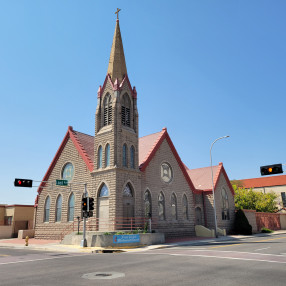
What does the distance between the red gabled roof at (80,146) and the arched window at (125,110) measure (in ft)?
17.7

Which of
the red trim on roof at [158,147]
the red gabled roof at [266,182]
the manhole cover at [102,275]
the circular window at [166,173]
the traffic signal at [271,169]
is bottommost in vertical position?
the manhole cover at [102,275]

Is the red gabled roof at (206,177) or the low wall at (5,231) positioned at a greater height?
the red gabled roof at (206,177)

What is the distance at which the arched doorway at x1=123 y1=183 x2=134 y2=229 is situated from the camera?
87.3 feet

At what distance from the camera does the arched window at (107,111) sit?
97.3 feet

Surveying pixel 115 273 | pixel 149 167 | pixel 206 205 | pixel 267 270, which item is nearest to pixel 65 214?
pixel 149 167

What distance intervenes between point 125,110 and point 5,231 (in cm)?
2507

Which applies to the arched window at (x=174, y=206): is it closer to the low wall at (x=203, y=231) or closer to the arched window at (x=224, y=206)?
the low wall at (x=203, y=231)

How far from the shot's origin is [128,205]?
27500 millimetres

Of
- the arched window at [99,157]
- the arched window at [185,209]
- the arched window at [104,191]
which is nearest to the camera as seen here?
the arched window at [104,191]

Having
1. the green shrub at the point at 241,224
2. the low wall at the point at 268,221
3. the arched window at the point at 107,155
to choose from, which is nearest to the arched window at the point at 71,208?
the arched window at the point at 107,155

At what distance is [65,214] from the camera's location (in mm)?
30406

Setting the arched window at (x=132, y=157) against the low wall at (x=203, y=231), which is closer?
the arched window at (x=132, y=157)

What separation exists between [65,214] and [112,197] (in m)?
7.45

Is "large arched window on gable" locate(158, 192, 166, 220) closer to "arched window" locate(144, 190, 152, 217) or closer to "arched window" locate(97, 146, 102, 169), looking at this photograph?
"arched window" locate(144, 190, 152, 217)
